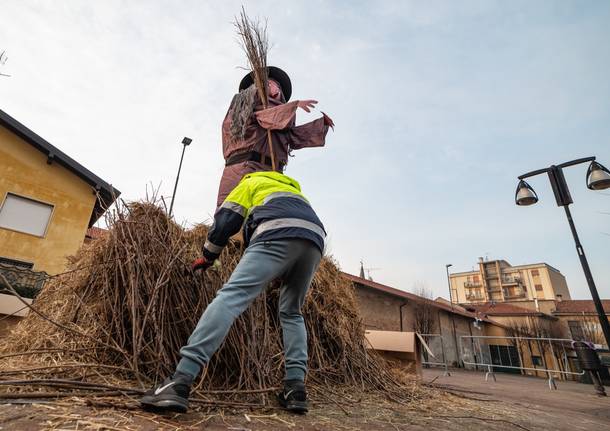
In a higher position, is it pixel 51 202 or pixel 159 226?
pixel 51 202

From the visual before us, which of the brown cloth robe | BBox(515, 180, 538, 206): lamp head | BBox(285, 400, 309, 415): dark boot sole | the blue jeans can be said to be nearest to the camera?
the blue jeans

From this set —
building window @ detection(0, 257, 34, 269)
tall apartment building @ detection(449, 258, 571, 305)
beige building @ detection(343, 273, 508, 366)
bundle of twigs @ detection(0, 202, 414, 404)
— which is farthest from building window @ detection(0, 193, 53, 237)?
tall apartment building @ detection(449, 258, 571, 305)

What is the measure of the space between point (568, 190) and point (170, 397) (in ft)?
24.5

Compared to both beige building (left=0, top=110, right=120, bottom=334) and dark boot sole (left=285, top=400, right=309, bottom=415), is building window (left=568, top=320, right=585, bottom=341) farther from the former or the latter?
beige building (left=0, top=110, right=120, bottom=334)

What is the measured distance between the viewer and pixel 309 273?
1.92 metres

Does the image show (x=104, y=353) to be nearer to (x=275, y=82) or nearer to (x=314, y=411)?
(x=314, y=411)

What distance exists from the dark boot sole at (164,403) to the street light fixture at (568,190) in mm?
6928

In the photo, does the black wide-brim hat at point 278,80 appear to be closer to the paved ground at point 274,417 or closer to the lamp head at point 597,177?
the paved ground at point 274,417

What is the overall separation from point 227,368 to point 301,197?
1.21 m

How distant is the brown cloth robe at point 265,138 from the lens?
294 centimetres

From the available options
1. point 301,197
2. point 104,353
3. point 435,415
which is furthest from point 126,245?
point 435,415

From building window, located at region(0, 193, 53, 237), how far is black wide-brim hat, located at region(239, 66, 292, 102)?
40.2ft

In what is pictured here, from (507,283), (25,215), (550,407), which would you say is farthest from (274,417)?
(507,283)

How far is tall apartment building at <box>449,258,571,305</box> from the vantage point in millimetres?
49781
